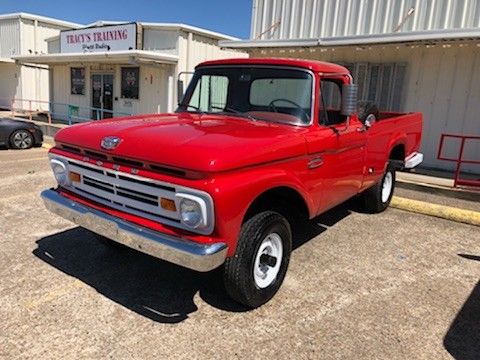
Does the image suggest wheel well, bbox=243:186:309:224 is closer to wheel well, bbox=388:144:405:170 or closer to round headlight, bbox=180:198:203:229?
round headlight, bbox=180:198:203:229

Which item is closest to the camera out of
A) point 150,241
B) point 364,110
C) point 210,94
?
point 150,241

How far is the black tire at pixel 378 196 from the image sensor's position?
20.7 ft

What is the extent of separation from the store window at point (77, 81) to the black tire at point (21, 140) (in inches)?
344

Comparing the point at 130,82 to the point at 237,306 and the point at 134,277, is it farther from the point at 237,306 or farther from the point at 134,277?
the point at 237,306

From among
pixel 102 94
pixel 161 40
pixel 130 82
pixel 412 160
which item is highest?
pixel 161 40

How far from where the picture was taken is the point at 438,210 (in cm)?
663

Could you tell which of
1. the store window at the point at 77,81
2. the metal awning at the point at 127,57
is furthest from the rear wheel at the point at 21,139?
the store window at the point at 77,81

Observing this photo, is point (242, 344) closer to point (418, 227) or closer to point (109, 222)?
point (109, 222)

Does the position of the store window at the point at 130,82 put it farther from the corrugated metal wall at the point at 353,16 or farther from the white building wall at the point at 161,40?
the corrugated metal wall at the point at 353,16

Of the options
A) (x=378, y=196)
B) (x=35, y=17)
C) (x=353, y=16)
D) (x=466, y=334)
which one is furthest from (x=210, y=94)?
(x=35, y=17)

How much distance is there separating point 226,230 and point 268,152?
2.44 feet

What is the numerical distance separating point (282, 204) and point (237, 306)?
101cm

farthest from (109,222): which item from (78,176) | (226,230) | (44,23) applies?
(44,23)

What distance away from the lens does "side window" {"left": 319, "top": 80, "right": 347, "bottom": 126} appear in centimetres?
436
